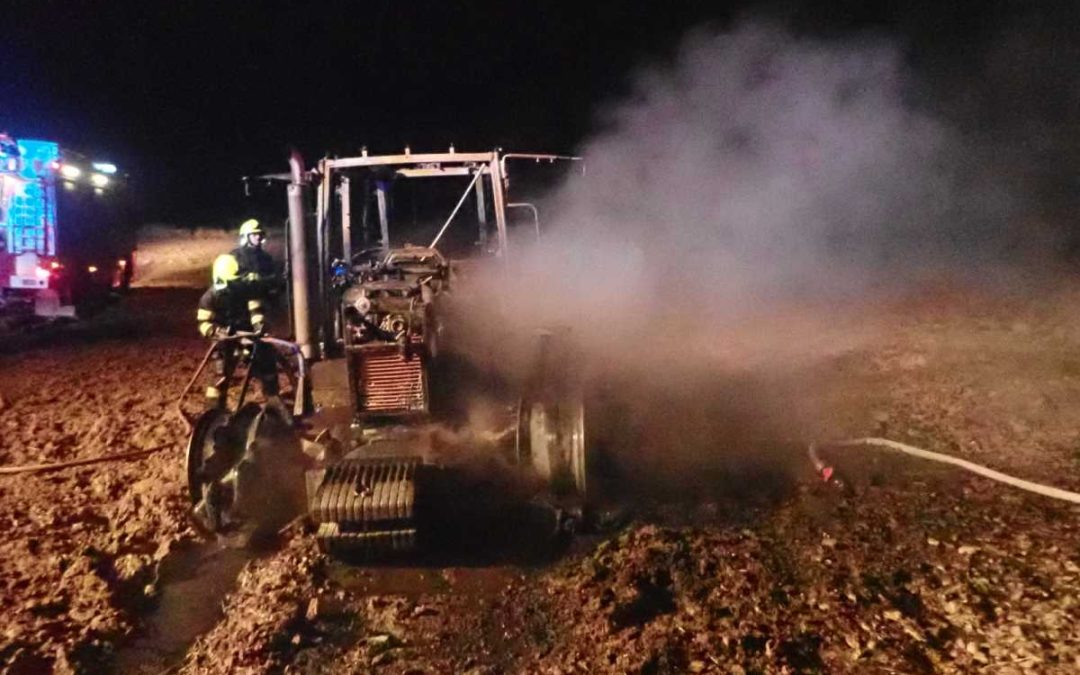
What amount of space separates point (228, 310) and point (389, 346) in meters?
2.09

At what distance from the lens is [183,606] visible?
455 cm

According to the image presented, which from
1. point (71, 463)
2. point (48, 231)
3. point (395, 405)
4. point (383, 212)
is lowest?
point (71, 463)

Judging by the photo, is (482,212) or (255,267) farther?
(255,267)

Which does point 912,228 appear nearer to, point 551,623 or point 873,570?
point 873,570

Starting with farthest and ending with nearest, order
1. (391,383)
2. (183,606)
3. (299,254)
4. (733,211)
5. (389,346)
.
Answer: (733,211) → (299,254) → (391,383) → (389,346) → (183,606)

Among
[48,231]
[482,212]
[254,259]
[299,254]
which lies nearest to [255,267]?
[254,259]

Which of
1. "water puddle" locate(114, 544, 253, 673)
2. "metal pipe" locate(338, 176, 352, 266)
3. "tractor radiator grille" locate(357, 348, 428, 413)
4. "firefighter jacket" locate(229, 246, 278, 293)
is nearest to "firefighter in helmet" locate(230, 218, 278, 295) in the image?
"firefighter jacket" locate(229, 246, 278, 293)

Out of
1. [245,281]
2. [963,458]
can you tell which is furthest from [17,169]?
[963,458]

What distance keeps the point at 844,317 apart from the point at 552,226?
190 inches

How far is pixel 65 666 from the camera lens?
3.83m

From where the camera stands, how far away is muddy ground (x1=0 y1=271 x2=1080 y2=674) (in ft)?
12.3

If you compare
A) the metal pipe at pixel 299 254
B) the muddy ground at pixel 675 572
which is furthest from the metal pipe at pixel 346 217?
the muddy ground at pixel 675 572

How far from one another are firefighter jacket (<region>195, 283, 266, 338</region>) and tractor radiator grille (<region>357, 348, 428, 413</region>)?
5.25 ft

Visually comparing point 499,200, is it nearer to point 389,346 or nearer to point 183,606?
point 389,346
